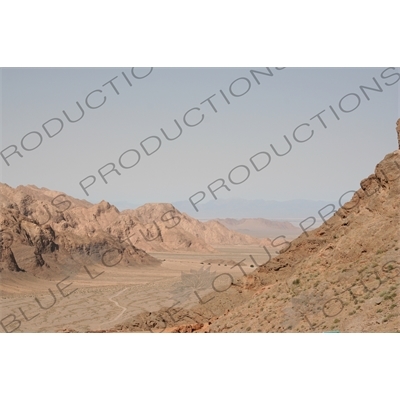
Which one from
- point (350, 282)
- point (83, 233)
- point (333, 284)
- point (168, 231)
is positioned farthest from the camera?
point (168, 231)

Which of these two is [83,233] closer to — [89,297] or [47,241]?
[47,241]

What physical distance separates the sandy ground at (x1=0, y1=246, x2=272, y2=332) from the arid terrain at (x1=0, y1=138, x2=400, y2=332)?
87 millimetres

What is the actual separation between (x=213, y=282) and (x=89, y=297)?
361 inches

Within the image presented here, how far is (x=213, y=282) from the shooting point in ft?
128

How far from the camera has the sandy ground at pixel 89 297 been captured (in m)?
29.8

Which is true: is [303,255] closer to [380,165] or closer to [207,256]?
[380,165]

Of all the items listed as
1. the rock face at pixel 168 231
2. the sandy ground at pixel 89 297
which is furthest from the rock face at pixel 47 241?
the rock face at pixel 168 231

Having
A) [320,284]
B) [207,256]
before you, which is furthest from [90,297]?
[207,256]

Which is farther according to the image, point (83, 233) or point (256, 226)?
point (256, 226)

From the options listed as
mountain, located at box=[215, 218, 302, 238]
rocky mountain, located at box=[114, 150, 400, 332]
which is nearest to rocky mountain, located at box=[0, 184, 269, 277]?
mountain, located at box=[215, 218, 302, 238]

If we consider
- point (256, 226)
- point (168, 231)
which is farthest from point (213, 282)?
point (256, 226)

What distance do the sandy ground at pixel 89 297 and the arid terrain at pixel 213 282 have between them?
9cm

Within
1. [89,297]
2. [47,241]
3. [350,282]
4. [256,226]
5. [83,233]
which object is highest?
[47,241]

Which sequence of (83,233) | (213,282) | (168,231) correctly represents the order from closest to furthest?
1. (213,282)
2. (83,233)
3. (168,231)
